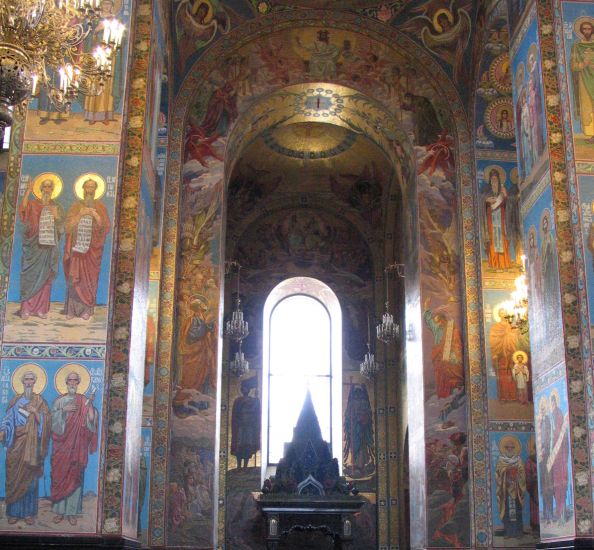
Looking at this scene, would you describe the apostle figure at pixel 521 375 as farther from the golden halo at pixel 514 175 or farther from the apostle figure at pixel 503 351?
the golden halo at pixel 514 175

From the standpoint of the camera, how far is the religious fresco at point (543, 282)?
10.5m

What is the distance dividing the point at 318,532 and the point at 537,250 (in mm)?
11220

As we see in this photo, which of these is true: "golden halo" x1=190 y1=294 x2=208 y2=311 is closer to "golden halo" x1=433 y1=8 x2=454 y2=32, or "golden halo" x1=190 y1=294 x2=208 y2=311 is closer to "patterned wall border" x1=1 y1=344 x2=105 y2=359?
"patterned wall border" x1=1 y1=344 x2=105 y2=359

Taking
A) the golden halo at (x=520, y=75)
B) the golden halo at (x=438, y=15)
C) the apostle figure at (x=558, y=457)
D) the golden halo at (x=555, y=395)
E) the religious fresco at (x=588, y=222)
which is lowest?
the apostle figure at (x=558, y=457)

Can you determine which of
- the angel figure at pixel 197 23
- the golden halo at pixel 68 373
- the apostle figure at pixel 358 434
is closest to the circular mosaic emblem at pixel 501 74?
the angel figure at pixel 197 23

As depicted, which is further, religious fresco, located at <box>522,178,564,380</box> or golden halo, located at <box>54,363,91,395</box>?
religious fresco, located at <box>522,178,564,380</box>

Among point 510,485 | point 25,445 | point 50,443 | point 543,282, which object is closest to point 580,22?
point 543,282

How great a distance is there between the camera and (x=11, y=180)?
34.6ft

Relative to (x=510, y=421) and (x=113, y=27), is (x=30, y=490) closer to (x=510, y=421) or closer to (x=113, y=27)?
(x=113, y=27)

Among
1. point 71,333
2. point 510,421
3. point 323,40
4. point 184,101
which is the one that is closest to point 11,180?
point 71,333

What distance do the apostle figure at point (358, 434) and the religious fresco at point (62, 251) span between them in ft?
40.6

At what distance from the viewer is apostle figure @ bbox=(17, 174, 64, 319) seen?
1009 centimetres

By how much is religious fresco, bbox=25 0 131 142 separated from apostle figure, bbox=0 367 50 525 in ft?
9.22

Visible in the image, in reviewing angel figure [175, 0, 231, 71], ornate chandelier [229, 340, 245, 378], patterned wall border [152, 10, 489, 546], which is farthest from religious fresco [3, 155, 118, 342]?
ornate chandelier [229, 340, 245, 378]
